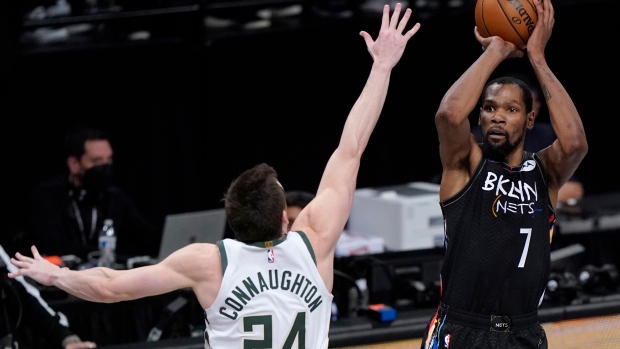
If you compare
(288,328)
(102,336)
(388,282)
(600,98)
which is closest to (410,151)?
(600,98)

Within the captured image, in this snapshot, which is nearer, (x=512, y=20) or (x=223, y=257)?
(x=223, y=257)

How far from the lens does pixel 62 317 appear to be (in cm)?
595

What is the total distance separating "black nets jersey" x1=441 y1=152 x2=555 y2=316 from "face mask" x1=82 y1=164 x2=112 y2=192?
373 cm

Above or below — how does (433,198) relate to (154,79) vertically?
below

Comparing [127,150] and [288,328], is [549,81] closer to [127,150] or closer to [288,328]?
[288,328]

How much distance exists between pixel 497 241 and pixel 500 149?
372 millimetres

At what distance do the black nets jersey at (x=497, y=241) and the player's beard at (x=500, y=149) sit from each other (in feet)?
0.10

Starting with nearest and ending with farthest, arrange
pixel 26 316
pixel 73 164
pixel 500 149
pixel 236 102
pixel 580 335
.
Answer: pixel 500 149
pixel 26 316
pixel 580 335
pixel 73 164
pixel 236 102

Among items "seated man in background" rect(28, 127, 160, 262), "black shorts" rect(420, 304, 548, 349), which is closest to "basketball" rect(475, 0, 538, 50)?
"black shorts" rect(420, 304, 548, 349)

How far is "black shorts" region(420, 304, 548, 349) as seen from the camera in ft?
15.3

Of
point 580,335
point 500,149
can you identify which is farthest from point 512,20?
point 580,335

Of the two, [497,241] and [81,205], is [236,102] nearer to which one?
[81,205]

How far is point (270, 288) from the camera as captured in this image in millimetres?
4137

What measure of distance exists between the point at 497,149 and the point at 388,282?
225cm
